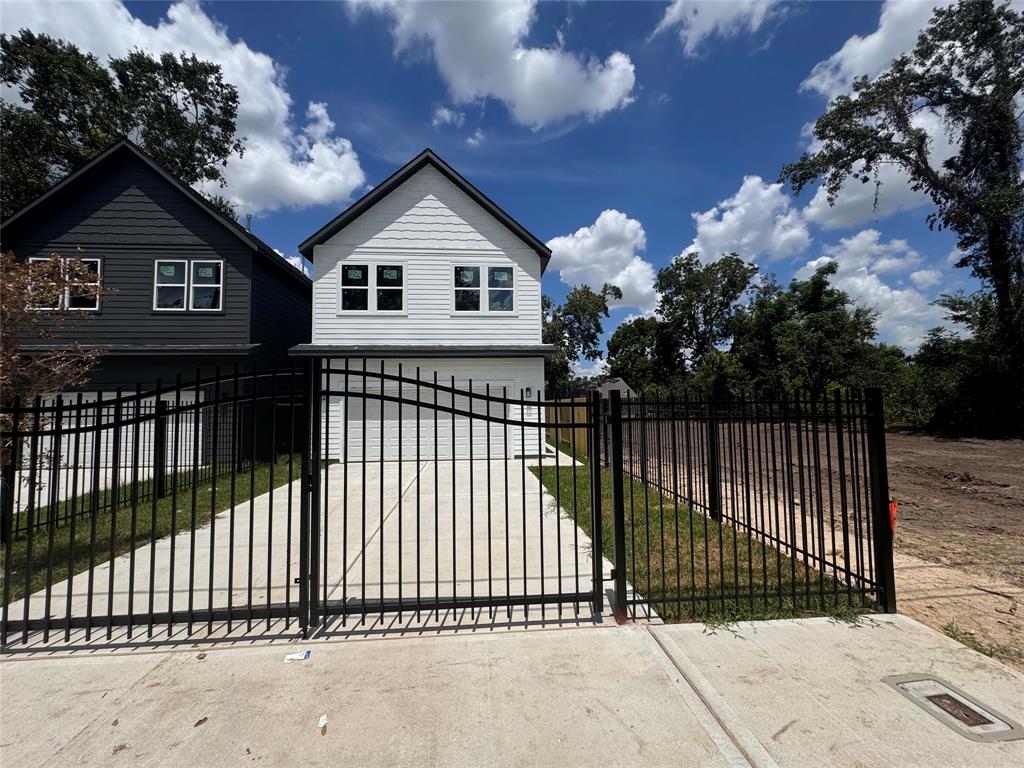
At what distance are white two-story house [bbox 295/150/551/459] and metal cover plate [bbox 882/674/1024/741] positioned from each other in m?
10.6

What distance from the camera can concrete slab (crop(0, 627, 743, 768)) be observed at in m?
2.37

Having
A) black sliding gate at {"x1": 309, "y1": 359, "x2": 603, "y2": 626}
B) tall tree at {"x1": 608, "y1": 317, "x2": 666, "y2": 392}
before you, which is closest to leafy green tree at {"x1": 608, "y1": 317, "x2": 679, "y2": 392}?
tall tree at {"x1": 608, "y1": 317, "x2": 666, "y2": 392}

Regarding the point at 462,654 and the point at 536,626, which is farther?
the point at 536,626

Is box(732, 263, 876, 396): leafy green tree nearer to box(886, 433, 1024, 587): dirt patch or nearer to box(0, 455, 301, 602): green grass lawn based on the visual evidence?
box(886, 433, 1024, 587): dirt patch

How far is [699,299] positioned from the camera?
42750 mm

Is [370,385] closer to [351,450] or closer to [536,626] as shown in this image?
[351,450]

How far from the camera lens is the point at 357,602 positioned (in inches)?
158

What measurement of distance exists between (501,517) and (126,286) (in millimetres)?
13118

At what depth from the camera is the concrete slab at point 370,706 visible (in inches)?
93.1

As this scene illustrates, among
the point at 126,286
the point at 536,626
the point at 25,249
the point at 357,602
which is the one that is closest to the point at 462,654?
the point at 536,626

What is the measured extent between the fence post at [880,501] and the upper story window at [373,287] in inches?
470

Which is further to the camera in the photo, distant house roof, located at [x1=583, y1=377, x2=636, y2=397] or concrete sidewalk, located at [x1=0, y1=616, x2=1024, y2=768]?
distant house roof, located at [x1=583, y1=377, x2=636, y2=397]

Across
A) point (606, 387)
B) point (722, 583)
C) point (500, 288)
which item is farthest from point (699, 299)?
point (722, 583)

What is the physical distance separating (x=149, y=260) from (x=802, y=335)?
111ft
